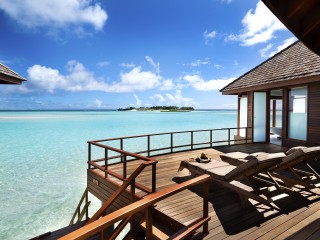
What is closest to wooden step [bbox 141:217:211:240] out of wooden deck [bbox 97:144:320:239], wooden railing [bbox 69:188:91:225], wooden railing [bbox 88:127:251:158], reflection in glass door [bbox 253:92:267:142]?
wooden deck [bbox 97:144:320:239]

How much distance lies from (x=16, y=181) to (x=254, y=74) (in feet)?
57.4

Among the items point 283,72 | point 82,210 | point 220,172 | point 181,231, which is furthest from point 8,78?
point 283,72

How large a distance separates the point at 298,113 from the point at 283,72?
1.99 meters

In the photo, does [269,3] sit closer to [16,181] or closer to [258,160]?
[258,160]

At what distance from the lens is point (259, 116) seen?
444 inches

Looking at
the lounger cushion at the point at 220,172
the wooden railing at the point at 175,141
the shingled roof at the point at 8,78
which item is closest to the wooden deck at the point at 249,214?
the lounger cushion at the point at 220,172

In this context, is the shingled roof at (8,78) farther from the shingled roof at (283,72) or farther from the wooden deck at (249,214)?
the shingled roof at (283,72)

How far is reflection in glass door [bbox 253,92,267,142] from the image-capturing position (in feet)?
36.7

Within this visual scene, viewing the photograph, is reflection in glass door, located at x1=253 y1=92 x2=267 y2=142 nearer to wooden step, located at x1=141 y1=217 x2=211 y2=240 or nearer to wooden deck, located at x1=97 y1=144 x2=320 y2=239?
wooden deck, located at x1=97 y1=144 x2=320 y2=239

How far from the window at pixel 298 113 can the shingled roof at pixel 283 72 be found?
82 cm

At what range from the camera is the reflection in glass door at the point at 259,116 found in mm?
11180

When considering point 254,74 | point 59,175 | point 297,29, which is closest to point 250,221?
point 297,29

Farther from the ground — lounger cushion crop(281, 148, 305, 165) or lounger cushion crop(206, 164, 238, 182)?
lounger cushion crop(281, 148, 305, 165)

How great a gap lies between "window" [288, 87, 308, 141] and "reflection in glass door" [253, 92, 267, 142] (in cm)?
173
